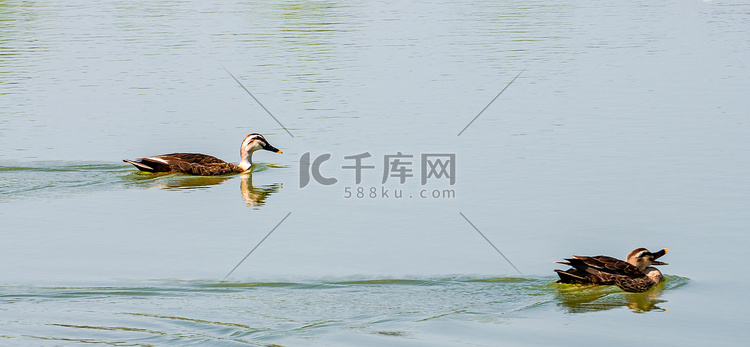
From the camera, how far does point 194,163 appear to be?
15.7 metres

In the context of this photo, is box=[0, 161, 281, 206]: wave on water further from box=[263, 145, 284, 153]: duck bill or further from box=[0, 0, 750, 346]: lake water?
box=[263, 145, 284, 153]: duck bill

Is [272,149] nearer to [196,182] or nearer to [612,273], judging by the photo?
[196,182]

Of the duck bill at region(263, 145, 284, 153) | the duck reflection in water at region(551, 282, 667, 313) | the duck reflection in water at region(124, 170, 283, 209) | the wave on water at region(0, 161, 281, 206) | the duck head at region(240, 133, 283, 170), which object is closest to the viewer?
the duck reflection in water at region(551, 282, 667, 313)

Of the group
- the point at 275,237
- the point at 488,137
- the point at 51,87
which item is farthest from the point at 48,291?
the point at 51,87

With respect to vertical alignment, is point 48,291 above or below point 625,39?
A: below

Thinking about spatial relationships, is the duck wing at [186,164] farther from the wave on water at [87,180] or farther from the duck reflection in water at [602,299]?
the duck reflection in water at [602,299]

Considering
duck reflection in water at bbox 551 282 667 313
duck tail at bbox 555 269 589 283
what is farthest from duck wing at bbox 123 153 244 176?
duck tail at bbox 555 269 589 283

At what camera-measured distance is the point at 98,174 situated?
15.5 metres

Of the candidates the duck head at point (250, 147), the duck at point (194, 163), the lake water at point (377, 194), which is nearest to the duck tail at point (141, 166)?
the duck at point (194, 163)

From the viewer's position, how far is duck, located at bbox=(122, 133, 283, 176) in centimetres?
1566

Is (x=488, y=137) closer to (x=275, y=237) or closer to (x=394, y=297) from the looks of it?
(x=275, y=237)

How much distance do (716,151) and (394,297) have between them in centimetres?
793

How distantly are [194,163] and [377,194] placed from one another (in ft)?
10.3

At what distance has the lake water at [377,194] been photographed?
9125 mm
